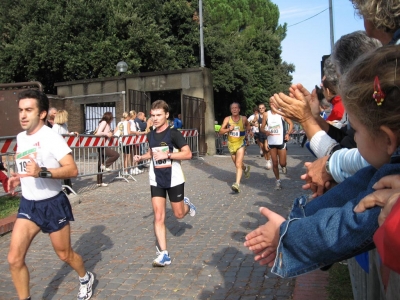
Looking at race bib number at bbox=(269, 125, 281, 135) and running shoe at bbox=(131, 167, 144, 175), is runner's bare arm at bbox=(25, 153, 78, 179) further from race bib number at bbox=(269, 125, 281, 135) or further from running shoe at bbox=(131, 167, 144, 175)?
running shoe at bbox=(131, 167, 144, 175)

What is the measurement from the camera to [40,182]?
4172 mm

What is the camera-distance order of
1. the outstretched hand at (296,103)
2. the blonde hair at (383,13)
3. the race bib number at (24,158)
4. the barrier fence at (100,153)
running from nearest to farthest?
the blonde hair at (383,13) → the outstretched hand at (296,103) → the race bib number at (24,158) → the barrier fence at (100,153)

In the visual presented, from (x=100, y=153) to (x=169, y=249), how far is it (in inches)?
258

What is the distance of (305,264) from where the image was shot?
1.52 meters

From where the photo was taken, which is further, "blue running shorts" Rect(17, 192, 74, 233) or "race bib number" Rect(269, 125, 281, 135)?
"race bib number" Rect(269, 125, 281, 135)

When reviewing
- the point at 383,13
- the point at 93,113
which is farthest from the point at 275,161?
the point at 93,113

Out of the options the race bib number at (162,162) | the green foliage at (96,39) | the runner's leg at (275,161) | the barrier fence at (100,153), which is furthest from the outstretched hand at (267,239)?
the green foliage at (96,39)

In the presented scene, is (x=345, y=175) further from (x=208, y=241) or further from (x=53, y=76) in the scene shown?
(x=53, y=76)

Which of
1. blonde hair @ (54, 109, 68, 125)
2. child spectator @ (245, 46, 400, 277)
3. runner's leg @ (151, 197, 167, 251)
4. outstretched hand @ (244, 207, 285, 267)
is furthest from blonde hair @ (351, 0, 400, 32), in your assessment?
blonde hair @ (54, 109, 68, 125)

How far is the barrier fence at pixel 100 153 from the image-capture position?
1044 cm

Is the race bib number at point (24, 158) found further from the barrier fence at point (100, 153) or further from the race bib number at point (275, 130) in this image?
the race bib number at point (275, 130)

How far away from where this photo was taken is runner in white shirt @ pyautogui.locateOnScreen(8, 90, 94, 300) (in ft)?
13.3

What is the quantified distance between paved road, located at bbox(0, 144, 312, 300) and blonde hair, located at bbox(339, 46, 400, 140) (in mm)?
3224

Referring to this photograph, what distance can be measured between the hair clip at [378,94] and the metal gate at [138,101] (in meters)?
17.0
